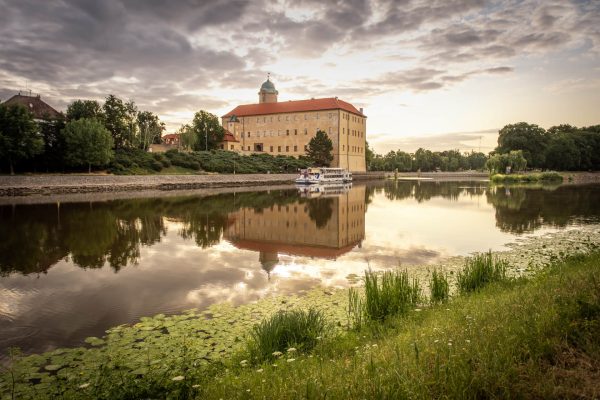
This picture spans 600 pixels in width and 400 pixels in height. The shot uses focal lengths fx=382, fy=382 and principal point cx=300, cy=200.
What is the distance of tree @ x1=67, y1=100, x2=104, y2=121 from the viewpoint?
49.0m

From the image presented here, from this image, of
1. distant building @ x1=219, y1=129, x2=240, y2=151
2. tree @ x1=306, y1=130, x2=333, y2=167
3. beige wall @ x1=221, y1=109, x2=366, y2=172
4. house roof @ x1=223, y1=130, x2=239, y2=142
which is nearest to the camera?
tree @ x1=306, y1=130, x2=333, y2=167

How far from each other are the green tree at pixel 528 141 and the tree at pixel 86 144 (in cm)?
8184

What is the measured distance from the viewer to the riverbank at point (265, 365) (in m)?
3.62

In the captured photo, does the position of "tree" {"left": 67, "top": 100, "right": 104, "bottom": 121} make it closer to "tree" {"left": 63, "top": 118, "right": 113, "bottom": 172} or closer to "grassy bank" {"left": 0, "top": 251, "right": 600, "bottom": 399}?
"tree" {"left": 63, "top": 118, "right": 113, "bottom": 172}

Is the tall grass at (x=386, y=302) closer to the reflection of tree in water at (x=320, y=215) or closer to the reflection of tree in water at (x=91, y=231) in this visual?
the reflection of tree in water at (x=91, y=231)

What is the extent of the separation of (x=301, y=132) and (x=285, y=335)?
85.7 meters

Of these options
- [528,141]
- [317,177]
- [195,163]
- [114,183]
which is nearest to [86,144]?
[114,183]

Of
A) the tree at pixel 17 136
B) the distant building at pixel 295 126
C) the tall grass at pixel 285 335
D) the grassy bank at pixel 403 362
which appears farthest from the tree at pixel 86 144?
the tall grass at pixel 285 335

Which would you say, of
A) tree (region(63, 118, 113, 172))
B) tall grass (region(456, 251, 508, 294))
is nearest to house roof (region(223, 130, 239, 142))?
tree (region(63, 118, 113, 172))

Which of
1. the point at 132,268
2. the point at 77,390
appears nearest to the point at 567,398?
the point at 77,390

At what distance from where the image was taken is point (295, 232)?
1725 centimetres

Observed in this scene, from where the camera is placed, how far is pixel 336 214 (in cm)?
2375

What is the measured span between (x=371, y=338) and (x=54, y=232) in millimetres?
15414

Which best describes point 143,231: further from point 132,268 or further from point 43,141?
point 43,141
